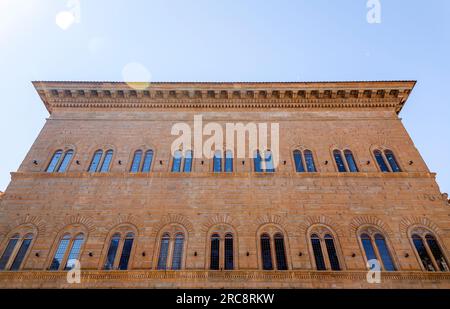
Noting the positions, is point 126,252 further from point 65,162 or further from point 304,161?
point 304,161

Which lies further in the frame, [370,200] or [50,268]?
[370,200]

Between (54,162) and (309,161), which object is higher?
(309,161)

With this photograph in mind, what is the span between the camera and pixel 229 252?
927 cm

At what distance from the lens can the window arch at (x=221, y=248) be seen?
9000mm

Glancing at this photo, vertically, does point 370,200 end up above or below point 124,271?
above

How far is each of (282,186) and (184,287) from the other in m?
4.70

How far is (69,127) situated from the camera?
42.1 feet

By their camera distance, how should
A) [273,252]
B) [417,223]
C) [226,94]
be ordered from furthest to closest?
[226,94]
[417,223]
[273,252]

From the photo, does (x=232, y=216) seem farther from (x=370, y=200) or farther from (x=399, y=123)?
(x=399, y=123)

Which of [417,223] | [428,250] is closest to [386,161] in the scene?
[417,223]

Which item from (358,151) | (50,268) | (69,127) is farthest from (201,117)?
(50,268)

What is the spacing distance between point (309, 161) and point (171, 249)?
614 centimetres

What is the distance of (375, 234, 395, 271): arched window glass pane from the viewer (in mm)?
8984
